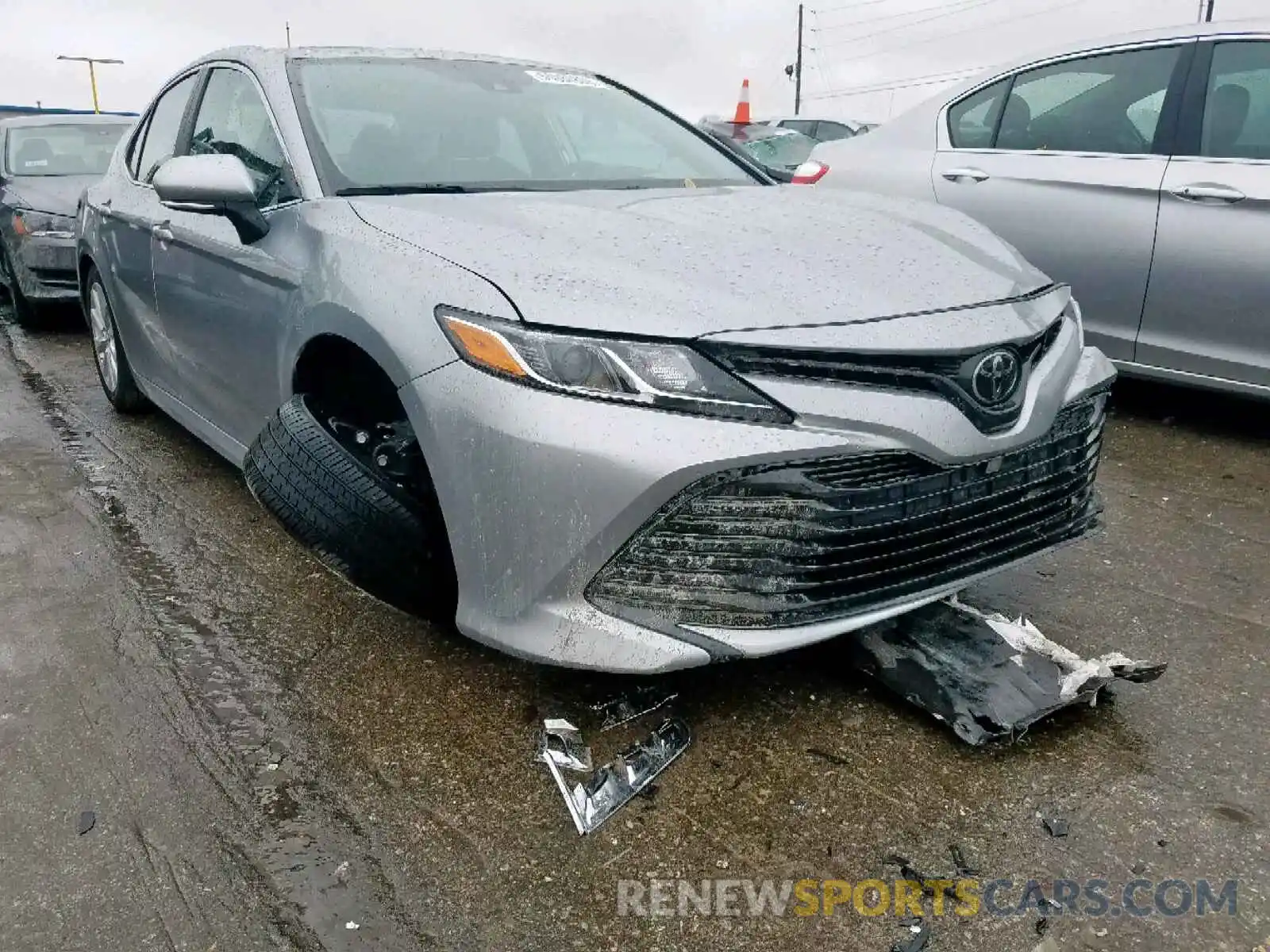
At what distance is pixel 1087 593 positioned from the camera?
288 centimetres

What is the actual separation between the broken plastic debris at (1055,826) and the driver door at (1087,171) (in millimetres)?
2729

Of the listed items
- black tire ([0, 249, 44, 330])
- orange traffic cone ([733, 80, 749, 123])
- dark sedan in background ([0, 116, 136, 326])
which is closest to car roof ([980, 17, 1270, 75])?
dark sedan in background ([0, 116, 136, 326])

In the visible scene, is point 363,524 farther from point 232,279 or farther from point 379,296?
point 232,279

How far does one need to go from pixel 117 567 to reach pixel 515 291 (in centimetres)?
189

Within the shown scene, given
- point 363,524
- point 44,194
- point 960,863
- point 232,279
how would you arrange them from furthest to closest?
point 44,194, point 232,279, point 363,524, point 960,863

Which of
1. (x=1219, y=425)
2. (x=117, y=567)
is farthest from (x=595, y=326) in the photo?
(x=1219, y=425)

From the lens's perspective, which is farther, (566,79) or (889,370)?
(566,79)

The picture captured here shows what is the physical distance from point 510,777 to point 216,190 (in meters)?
1.68

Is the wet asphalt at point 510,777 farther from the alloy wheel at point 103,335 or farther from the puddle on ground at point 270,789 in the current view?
the alloy wheel at point 103,335

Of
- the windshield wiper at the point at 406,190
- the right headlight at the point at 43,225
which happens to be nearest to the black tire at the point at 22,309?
the right headlight at the point at 43,225

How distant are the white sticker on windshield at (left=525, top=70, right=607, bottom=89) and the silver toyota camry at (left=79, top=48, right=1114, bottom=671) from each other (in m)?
0.68

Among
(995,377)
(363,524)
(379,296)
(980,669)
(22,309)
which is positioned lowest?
(22,309)

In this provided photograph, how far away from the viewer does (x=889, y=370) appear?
1977mm

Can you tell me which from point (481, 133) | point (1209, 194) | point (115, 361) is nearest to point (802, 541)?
point (481, 133)
